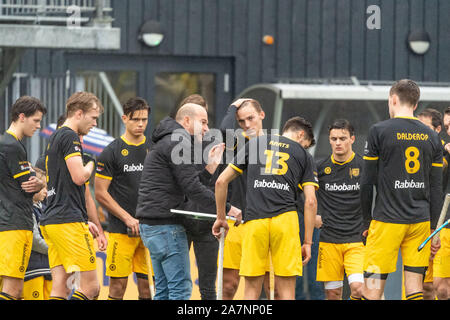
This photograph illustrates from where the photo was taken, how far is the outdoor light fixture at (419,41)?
14.9 metres

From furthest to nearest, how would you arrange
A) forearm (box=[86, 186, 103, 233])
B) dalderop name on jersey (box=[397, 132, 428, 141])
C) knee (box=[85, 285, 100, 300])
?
forearm (box=[86, 186, 103, 233]) < knee (box=[85, 285, 100, 300]) < dalderop name on jersey (box=[397, 132, 428, 141])

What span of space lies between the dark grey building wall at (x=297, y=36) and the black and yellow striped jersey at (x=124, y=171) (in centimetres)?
522

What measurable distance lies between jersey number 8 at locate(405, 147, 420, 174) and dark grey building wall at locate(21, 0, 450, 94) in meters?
7.41

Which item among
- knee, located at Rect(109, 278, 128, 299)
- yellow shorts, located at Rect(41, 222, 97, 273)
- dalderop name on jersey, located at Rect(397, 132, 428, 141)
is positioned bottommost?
knee, located at Rect(109, 278, 128, 299)

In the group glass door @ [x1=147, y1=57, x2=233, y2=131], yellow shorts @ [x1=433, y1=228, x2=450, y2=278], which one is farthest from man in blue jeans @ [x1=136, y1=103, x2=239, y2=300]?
glass door @ [x1=147, y1=57, x2=233, y2=131]

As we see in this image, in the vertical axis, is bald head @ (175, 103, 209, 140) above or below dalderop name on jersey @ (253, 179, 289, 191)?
above

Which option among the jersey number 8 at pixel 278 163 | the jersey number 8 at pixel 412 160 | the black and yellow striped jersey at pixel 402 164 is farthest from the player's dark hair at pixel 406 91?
the jersey number 8 at pixel 278 163

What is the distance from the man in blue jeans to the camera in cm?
714

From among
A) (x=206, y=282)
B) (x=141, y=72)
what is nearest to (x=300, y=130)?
(x=206, y=282)

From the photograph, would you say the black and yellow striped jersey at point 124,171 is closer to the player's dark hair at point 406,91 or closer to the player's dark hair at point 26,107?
the player's dark hair at point 26,107

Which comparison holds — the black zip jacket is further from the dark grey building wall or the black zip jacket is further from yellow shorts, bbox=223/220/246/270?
the dark grey building wall

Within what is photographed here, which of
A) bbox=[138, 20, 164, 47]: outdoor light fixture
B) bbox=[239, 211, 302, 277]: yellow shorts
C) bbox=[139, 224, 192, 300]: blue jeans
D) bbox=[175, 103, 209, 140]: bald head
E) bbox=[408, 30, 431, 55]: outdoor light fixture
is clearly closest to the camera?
bbox=[239, 211, 302, 277]: yellow shorts
